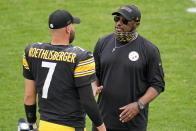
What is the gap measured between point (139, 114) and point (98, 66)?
691 mm

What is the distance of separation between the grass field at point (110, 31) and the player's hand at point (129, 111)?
94.1 inches

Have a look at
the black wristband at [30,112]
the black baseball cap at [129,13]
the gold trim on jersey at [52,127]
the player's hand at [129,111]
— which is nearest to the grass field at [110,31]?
the player's hand at [129,111]

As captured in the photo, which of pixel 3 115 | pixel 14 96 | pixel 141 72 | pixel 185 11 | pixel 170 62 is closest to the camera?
pixel 141 72

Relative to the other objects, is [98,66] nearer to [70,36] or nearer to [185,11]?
[70,36]

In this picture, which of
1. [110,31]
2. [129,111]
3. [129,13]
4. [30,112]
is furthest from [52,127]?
[110,31]

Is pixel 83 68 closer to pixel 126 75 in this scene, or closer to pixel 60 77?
pixel 60 77

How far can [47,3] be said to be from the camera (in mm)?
12367

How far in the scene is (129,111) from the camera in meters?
4.94

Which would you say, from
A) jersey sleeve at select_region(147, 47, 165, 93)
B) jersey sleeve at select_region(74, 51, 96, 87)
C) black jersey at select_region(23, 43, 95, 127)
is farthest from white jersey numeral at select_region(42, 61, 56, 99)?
jersey sleeve at select_region(147, 47, 165, 93)

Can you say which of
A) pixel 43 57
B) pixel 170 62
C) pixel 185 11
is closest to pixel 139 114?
pixel 43 57

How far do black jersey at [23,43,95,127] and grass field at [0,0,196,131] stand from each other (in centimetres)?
294

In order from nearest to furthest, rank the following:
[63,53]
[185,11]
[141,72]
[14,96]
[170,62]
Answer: [63,53], [141,72], [14,96], [170,62], [185,11]

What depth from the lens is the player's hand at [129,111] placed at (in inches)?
194

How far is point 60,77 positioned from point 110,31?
22.3ft
